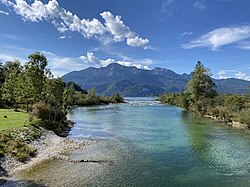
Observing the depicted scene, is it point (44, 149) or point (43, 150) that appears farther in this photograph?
point (44, 149)

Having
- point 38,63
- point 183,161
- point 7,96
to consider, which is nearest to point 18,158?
point 183,161

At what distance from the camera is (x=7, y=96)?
217ft

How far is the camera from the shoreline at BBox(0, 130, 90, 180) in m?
23.4

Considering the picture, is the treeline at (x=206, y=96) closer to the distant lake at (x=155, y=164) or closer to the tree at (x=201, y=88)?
the tree at (x=201, y=88)

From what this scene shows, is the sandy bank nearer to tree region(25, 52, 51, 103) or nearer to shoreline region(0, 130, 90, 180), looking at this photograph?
shoreline region(0, 130, 90, 180)

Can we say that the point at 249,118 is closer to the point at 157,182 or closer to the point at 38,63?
the point at 157,182

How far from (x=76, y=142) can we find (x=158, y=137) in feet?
46.2

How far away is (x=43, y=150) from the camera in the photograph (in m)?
30.8

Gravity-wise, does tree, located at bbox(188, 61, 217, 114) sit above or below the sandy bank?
above

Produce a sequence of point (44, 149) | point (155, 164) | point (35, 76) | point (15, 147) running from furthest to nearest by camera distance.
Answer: point (35, 76)
point (44, 149)
point (155, 164)
point (15, 147)

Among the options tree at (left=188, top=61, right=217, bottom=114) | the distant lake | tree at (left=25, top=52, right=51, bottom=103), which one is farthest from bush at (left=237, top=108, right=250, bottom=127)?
tree at (left=25, top=52, right=51, bottom=103)

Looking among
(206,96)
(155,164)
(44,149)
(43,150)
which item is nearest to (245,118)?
(155,164)

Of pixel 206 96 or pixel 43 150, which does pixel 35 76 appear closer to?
pixel 43 150

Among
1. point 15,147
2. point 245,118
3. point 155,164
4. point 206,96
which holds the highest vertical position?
point 206,96
